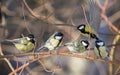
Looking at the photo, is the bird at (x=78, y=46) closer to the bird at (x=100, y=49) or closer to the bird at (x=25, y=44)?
the bird at (x=100, y=49)

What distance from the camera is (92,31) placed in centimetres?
269

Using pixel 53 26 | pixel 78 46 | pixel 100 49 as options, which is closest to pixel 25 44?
pixel 78 46

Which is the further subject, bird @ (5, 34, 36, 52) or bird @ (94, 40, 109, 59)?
bird @ (5, 34, 36, 52)

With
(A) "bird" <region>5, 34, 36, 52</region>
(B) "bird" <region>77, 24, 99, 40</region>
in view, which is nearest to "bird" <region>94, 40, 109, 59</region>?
(B) "bird" <region>77, 24, 99, 40</region>

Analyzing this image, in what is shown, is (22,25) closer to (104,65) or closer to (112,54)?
(104,65)

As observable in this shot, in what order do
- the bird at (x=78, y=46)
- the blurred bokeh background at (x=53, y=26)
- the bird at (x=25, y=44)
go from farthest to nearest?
1. the blurred bokeh background at (x=53, y=26)
2. the bird at (x=25, y=44)
3. the bird at (x=78, y=46)

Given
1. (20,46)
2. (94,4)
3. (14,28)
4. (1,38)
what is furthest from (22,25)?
(94,4)

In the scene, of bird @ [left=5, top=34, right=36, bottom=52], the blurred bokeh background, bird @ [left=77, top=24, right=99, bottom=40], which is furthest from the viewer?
the blurred bokeh background

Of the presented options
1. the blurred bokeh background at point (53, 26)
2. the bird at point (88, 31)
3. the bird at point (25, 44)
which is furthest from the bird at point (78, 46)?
the blurred bokeh background at point (53, 26)

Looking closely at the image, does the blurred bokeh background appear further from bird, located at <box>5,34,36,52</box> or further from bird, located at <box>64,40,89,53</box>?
bird, located at <box>64,40,89,53</box>

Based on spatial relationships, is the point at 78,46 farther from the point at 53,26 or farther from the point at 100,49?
the point at 53,26

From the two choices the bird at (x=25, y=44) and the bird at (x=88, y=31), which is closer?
the bird at (x=88, y=31)

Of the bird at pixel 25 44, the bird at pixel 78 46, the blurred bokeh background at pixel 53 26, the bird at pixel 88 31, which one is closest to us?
the bird at pixel 88 31

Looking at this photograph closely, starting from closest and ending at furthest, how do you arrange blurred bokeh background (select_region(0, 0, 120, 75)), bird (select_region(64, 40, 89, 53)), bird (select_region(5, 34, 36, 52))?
bird (select_region(64, 40, 89, 53)) < bird (select_region(5, 34, 36, 52)) < blurred bokeh background (select_region(0, 0, 120, 75))
